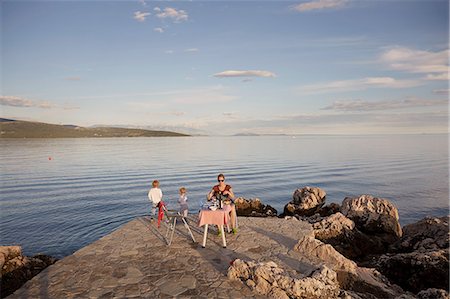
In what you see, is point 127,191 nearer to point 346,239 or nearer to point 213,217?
point 213,217

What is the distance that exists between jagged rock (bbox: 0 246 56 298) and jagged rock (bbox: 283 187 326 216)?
1562 centimetres

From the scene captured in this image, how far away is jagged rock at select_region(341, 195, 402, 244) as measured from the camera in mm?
15906

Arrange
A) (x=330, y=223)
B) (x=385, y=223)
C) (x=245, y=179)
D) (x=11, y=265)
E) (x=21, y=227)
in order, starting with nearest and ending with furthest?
(x=11, y=265), (x=330, y=223), (x=385, y=223), (x=21, y=227), (x=245, y=179)

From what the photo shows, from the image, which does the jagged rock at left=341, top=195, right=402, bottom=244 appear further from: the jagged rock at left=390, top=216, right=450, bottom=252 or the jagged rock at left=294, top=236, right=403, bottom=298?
the jagged rock at left=294, top=236, right=403, bottom=298

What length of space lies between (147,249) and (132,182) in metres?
25.1

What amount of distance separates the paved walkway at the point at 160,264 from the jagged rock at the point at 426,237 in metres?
5.06

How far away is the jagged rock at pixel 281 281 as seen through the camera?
7.41 metres

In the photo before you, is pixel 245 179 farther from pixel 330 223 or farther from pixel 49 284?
pixel 49 284

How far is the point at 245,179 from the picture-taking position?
3697 cm

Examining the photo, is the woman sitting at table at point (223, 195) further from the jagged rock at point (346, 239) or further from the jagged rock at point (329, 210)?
the jagged rock at point (329, 210)

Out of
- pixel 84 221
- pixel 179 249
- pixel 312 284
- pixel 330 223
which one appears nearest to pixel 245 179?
pixel 84 221

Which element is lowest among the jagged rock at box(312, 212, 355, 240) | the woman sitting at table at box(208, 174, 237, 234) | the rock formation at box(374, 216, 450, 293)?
the rock formation at box(374, 216, 450, 293)

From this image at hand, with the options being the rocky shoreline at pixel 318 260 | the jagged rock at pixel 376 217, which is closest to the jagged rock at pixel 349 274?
the rocky shoreline at pixel 318 260

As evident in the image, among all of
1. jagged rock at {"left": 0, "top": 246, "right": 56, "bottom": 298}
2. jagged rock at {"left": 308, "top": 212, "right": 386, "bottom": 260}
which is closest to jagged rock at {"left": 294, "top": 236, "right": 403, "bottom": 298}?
jagged rock at {"left": 308, "top": 212, "right": 386, "bottom": 260}
